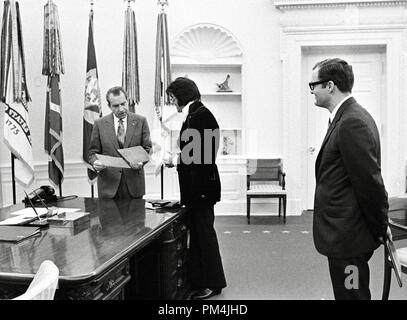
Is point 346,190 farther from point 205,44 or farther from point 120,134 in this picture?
point 205,44

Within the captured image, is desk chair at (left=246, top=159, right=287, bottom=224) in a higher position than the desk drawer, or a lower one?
higher

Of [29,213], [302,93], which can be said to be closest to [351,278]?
[29,213]

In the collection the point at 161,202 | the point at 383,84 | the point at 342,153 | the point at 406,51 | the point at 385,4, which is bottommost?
the point at 161,202

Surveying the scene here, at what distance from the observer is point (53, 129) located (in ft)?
14.9

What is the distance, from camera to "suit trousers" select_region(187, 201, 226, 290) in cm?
271

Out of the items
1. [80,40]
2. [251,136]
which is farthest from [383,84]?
[80,40]

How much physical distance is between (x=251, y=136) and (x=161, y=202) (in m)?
3.22

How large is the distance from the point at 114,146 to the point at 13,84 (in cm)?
157

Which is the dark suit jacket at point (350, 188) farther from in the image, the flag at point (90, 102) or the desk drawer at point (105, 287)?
the flag at point (90, 102)

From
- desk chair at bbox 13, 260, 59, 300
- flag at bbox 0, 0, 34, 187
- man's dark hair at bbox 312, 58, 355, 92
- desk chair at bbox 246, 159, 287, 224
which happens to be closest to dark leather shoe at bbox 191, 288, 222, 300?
man's dark hair at bbox 312, 58, 355, 92

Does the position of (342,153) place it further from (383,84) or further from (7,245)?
(383,84)

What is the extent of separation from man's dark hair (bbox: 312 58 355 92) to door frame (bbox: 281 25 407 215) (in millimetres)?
3887

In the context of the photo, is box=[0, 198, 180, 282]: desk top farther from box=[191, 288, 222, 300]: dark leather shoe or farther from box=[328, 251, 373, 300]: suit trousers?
box=[328, 251, 373, 300]: suit trousers

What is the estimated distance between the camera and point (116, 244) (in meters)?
1.76
